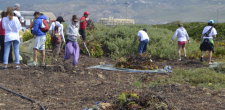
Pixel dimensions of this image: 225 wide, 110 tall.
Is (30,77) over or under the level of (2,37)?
under

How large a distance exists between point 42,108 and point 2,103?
29.2 inches

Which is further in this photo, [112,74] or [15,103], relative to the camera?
[112,74]

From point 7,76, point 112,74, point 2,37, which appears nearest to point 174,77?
point 112,74

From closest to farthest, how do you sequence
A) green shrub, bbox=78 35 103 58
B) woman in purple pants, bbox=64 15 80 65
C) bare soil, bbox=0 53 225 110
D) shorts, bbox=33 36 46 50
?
bare soil, bbox=0 53 225 110 → shorts, bbox=33 36 46 50 → woman in purple pants, bbox=64 15 80 65 → green shrub, bbox=78 35 103 58

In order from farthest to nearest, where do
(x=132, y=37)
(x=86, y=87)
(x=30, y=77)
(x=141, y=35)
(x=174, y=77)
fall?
(x=132, y=37) → (x=141, y=35) → (x=174, y=77) → (x=30, y=77) → (x=86, y=87)

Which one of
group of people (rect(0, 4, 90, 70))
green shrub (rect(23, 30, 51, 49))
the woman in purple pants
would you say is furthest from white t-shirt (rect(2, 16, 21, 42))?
green shrub (rect(23, 30, 51, 49))

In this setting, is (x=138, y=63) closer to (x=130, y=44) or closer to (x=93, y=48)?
(x=130, y=44)

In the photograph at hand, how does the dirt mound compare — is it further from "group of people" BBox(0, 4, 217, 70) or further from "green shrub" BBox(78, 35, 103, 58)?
"green shrub" BBox(78, 35, 103, 58)

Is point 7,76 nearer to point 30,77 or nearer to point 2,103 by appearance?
point 30,77

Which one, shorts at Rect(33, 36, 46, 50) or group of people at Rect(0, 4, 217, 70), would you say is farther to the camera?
shorts at Rect(33, 36, 46, 50)

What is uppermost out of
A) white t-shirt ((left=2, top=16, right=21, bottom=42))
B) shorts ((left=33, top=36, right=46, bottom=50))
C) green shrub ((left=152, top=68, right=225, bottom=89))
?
white t-shirt ((left=2, top=16, right=21, bottom=42))

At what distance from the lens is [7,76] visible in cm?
606

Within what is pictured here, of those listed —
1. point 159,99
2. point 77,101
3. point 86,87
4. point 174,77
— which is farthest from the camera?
point 174,77

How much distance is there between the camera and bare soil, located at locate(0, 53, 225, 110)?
4.25 metres
